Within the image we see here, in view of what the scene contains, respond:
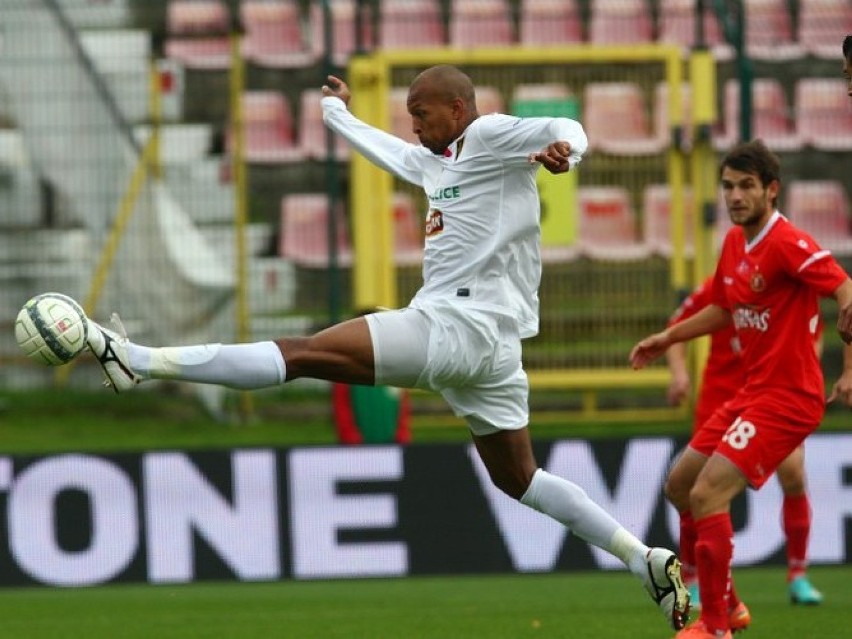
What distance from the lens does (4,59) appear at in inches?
525

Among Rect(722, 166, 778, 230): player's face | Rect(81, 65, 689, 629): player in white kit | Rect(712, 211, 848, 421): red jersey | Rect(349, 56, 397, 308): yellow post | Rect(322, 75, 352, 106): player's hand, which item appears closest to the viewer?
Rect(81, 65, 689, 629): player in white kit

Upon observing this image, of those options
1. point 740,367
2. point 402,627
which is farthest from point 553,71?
point 402,627

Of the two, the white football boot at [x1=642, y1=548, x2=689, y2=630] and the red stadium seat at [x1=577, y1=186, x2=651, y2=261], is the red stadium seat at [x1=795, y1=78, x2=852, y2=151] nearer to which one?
the red stadium seat at [x1=577, y1=186, x2=651, y2=261]

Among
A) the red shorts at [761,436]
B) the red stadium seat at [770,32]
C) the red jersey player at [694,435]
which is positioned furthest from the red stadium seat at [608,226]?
the red shorts at [761,436]

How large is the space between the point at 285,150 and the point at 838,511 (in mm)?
5884

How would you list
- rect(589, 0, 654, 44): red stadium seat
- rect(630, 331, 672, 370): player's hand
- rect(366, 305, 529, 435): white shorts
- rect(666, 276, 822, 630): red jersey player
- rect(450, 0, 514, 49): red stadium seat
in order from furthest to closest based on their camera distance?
rect(450, 0, 514, 49): red stadium seat → rect(589, 0, 654, 44): red stadium seat → rect(666, 276, 822, 630): red jersey player → rect(630, 331, 672, 370): player's hand → rect(366, 305, 529, 435): white shorts

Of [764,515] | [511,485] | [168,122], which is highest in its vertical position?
[168,122]

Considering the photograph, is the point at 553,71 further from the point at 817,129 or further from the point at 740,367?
the point at 740,367

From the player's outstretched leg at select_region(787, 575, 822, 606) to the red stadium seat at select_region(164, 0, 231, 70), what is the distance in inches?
258

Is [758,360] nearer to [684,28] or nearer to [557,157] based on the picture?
[557,157]

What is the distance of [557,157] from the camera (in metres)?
6.29

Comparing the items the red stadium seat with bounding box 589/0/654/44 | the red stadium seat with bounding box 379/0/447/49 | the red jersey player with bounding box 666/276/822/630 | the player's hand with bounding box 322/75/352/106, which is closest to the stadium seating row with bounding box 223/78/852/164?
the red stadium seat with bounding box 379/0/447/49

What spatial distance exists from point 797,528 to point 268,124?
271 inches

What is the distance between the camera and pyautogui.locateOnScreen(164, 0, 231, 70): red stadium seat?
13.9 metres
